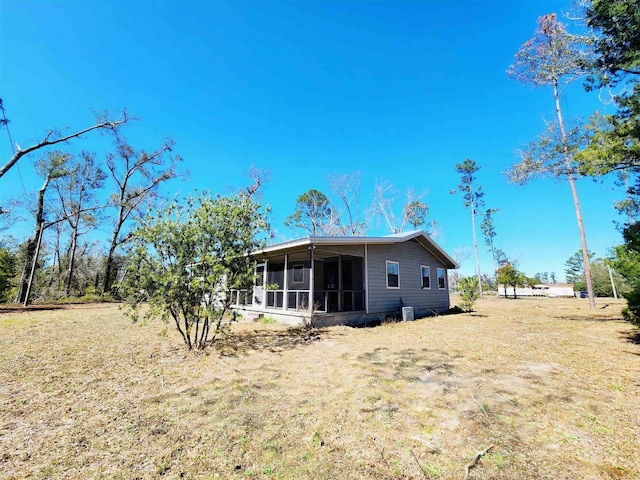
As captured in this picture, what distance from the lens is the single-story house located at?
392 inches

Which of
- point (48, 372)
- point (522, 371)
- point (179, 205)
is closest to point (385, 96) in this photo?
point (179, 205)

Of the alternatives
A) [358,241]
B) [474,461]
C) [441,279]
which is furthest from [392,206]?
[474,461]

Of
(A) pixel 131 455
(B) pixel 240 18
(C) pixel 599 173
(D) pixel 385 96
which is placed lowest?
(A) pixel 131 455

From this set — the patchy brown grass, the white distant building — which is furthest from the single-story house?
the white distant building

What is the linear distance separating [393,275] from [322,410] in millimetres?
9061

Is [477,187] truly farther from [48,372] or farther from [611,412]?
[48,372]

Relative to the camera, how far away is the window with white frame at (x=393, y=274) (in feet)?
38.9

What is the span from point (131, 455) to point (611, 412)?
17.5ft

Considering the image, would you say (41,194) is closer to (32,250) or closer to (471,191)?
(32,250)

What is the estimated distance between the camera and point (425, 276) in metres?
14.2

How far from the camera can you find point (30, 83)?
11977mm

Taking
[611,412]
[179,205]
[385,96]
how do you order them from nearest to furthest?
[611,412], [179,205], [385,96]

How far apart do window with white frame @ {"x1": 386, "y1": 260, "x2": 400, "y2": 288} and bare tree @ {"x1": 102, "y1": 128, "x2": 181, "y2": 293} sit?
69.4ft

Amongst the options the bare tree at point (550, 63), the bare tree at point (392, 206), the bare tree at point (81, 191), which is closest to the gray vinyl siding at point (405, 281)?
the bare tree at point (550, 63)
